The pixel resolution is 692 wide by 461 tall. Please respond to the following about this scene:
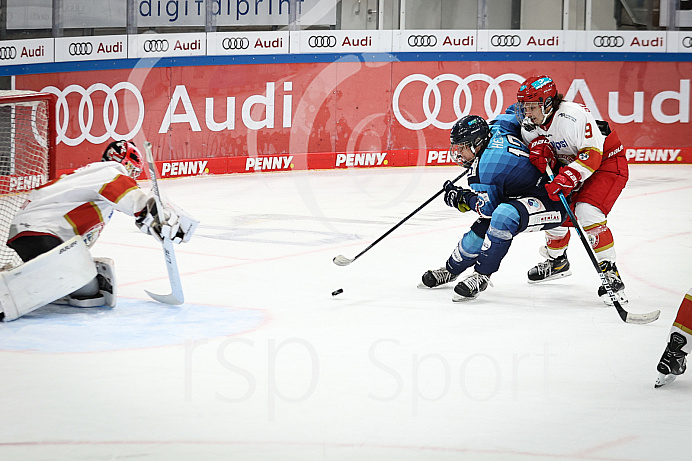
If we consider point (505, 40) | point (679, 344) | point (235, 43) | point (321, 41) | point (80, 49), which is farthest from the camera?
point (505, 40)

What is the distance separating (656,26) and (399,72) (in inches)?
129

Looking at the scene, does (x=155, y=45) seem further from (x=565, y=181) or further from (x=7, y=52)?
(x=565, y=181)

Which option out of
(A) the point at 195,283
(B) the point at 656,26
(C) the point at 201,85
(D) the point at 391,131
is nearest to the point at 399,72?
(D) the point at 391,131

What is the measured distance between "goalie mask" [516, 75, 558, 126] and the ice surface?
993 mm

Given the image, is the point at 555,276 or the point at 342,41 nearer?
the point at 555,276

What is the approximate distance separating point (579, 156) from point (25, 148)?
3048 mm

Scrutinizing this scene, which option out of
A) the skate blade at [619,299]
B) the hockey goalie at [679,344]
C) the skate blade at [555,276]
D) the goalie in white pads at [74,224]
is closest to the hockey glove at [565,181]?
the skate blade at [619,299]

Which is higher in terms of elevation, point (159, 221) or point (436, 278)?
point (159, 221)

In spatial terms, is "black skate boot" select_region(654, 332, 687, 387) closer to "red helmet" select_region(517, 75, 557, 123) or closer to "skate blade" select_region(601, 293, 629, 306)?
"skate blade" select_region(601, 293, 629, 306)

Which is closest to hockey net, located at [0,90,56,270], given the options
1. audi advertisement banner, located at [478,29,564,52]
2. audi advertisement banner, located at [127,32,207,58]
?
audi advertisement banner, located at [127,32,207,58]

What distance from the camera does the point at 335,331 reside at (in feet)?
14.3

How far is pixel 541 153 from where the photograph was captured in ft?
16.4

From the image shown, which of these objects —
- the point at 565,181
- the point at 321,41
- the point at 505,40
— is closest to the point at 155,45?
the point at 321,41

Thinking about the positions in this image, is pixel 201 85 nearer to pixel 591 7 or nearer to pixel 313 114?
pixel 313 114
